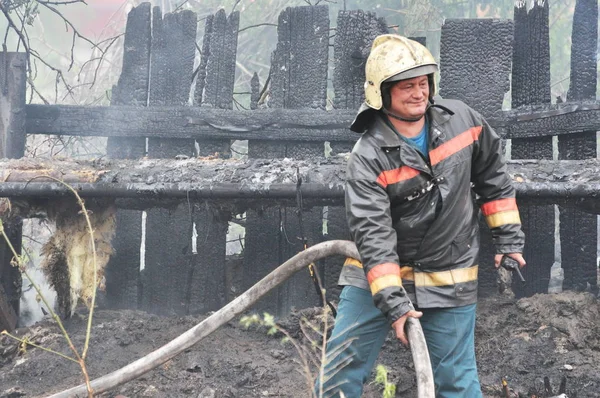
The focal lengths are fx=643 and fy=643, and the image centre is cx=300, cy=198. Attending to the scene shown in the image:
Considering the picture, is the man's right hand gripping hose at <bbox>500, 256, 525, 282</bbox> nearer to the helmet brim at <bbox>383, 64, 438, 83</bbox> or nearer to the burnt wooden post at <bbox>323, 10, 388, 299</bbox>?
the helmet brim at <bbox>383, 64, 438, 83</bbox>

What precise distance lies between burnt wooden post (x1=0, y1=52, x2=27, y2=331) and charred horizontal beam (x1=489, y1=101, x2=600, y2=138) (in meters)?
3.78

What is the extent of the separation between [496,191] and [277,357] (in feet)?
6.21

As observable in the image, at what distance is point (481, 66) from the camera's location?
4785 millimetres

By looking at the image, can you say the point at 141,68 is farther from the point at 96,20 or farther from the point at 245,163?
the point at 96,20

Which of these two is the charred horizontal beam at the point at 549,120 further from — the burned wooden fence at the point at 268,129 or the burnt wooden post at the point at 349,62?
the burnt wooden post at the point at 349,62

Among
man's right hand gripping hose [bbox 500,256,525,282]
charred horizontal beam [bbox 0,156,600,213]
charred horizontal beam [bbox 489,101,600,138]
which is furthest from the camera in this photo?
charred horizontal beam [bbox 489,101,600,138]

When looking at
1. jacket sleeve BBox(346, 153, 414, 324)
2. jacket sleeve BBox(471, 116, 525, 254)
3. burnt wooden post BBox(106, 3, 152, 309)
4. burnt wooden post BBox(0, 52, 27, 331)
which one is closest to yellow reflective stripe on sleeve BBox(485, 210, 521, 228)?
jacket sleeve BBox(471, 116, 525, 254)

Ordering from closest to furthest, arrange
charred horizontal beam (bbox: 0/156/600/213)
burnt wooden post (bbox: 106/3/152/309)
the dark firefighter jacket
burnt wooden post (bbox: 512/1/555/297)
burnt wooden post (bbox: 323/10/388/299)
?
the dark firefighter jacket, charred horizontal beam (bbox: 0/156/600/213), burnt wooden post (bbox: 512/1/555/297), burnt wooden post (bbox: 323/10/388/299), burnt wooden post (bbox: 106/3/152/309)

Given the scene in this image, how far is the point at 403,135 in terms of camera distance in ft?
10.7

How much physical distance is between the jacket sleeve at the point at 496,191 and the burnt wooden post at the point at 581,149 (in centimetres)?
145

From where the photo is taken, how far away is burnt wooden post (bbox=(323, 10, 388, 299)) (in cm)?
495

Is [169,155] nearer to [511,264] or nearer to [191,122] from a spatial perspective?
[191,122]

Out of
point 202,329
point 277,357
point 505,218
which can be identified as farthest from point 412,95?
point 277,357

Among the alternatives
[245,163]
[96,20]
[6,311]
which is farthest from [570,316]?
[96,20]
